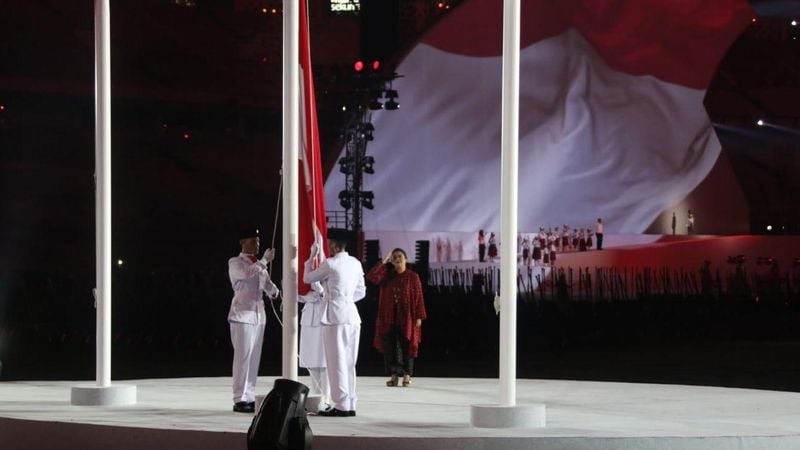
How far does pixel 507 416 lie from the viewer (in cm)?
948

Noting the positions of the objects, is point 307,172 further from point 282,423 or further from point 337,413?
point 282,423

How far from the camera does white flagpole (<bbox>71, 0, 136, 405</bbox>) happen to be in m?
11.6

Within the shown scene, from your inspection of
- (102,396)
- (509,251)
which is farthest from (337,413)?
(509,251)

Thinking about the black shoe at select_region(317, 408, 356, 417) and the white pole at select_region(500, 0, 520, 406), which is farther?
the black shoe at select_region(317, 408, 356, 417)

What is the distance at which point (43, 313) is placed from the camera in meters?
27.4

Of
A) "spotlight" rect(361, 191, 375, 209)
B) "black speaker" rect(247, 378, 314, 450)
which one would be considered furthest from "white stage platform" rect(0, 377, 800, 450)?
"spotlight" rect(361, 191, 375, 209)

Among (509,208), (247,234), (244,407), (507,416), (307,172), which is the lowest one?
(244,407)

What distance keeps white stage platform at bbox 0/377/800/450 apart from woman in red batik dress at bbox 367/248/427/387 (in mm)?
401

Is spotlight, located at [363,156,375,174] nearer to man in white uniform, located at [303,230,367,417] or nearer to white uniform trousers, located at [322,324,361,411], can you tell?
man in white uniform, located at [303,230,367,417]

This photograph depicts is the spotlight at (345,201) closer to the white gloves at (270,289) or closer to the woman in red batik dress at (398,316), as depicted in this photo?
the woman in red batik dress at (398,316)

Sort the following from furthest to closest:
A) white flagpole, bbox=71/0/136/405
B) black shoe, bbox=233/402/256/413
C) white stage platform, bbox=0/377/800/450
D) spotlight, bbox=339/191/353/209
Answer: spotlight, bbox=339/191/353/209, white flagpole, bbox=71/0/136/405, black shoe, bbox=233/402/256/413, white stage platform, bbox=0/377/800/450

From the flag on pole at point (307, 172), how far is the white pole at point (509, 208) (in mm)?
1919

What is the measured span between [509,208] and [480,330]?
1729 cm

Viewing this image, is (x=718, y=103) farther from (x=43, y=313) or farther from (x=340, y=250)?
(x=340, y=250)
